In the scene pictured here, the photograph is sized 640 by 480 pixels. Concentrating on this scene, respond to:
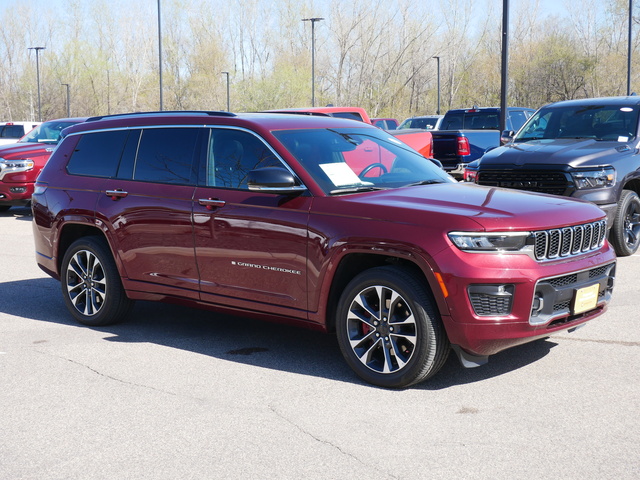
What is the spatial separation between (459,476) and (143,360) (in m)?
2.84

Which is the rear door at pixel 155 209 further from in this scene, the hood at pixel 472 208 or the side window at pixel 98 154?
the hood at pixel 472 208

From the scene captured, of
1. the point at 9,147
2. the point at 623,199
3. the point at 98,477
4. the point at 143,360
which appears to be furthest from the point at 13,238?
the point at 98,477

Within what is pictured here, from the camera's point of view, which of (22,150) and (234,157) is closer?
(234,157)

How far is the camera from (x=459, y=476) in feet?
12.4

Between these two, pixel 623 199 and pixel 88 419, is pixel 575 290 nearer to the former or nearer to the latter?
pixel 88 419

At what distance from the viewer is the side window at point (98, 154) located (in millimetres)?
6871

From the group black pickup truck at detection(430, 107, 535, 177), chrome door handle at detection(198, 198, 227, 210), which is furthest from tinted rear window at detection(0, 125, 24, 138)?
chrome door handle at detection(198, 198, 227, 210)

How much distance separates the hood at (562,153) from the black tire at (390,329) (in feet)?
16.5

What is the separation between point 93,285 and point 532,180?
17.0ft

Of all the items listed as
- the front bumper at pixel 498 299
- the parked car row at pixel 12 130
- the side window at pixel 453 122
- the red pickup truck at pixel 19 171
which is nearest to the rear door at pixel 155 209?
the front bumper at pixel 498 299

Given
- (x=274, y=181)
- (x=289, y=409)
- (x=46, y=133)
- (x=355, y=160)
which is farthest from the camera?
(x=46, y=133)

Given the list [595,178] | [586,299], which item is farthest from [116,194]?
[595,178]

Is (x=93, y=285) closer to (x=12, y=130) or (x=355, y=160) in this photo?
(x=355, y=160)

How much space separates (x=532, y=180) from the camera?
379 inches
